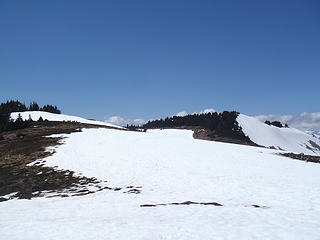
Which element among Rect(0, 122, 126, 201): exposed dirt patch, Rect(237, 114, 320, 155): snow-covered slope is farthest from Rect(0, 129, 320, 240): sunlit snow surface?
Rect(237, 114, 320, 155): snow-covered slope

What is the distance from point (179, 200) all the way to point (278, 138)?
80.2 metres

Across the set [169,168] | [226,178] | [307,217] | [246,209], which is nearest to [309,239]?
[307,217]

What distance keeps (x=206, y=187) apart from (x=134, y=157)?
12.3 meters

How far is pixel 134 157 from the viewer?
26.3m

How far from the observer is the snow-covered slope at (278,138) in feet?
236

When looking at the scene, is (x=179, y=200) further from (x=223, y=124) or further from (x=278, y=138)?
(x=278, y=138)

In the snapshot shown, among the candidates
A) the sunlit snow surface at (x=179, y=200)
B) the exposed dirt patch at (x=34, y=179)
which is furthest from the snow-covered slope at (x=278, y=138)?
the exposed dirt patch at (x=34, y=179)

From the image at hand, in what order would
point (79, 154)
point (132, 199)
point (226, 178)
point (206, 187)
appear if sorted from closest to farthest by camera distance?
point (132, 199)
point (206, 187)
point (226, 178)
point (79, 154)

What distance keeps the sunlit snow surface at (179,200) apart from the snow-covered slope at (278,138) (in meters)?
52.3

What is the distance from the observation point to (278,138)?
80.1m

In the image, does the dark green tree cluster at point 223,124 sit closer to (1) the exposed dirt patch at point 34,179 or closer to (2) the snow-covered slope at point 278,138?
(2) the snow-covered slope at point 278,138

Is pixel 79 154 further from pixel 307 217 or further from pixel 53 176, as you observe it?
pixel 307 217

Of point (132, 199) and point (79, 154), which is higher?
point (79, 154)

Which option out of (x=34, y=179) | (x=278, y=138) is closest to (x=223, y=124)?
(x=278, y=138)
